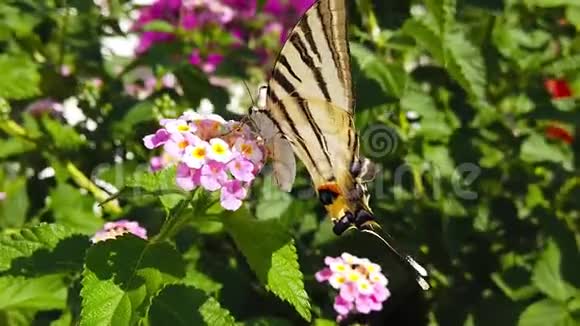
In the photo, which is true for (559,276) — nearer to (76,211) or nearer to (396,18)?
(396,18)

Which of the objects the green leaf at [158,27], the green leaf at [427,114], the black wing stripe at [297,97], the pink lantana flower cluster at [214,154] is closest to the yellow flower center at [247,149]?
the pink lantana flower cluster at [214,154]

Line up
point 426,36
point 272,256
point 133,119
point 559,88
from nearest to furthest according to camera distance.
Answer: point 272,256, point 426,36, point 133,119, point 559,88

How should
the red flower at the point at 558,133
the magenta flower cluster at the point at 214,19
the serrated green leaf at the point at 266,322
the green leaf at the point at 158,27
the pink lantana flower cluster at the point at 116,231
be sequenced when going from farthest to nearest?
1. the magenta flower cluster at the point at 214,19
2. the green leaf at the point at 158,27
3. the red flower at the point at 558,133
4. the serrated green leaf at the point at 266,322
5. the pink lantana flower cluster at the point at 116,231

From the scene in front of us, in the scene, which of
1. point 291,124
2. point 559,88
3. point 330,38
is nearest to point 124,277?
point 291,124

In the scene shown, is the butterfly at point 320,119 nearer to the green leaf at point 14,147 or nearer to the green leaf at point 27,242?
the green leaf at point 27,242

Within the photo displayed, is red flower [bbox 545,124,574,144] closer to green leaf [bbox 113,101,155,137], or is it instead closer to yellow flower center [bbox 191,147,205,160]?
green leaf [bbox 113,101,155,137]

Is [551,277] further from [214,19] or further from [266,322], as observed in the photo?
[214,19]
